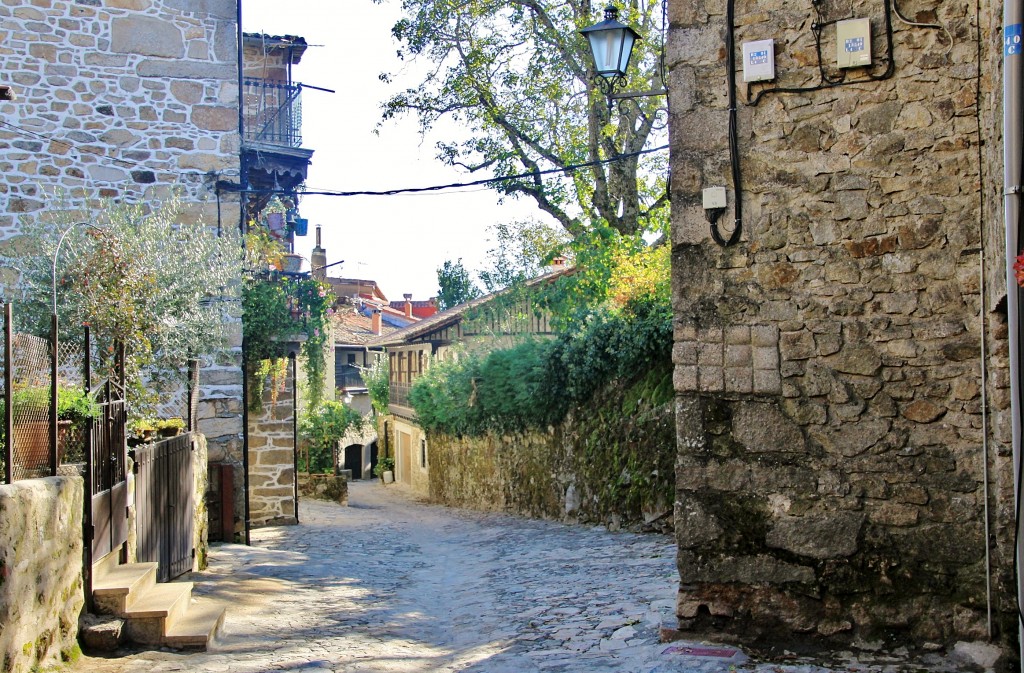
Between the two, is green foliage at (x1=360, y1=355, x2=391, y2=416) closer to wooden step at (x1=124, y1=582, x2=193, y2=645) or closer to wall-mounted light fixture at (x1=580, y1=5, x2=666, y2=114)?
wooden step at (x1=124, y1=582, x2=193, y2=645)

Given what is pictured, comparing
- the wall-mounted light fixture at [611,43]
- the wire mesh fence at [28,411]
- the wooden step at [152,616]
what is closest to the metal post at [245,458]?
the wooden step at [152,616]

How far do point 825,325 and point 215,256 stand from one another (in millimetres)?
6627

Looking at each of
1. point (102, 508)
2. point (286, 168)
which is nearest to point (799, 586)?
point (102, 508)

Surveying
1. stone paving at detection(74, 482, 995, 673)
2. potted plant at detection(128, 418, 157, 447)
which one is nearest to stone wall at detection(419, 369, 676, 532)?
stone paving at detection(74, 482, 995, 673)

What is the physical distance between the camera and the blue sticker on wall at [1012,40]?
172 inches

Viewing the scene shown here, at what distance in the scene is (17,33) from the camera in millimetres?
10883

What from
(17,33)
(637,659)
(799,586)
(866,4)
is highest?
(17,33)

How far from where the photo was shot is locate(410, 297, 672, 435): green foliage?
11305mm

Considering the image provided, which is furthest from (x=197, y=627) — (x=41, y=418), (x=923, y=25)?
(x=923, y=25)

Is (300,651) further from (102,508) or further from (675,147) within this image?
(675,147)

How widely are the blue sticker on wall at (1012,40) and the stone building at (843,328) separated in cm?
27

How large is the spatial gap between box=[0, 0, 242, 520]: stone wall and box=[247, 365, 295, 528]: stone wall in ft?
6.73

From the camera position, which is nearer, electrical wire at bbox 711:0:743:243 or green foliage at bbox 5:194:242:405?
electrical wire at bbox 711:0:743:243

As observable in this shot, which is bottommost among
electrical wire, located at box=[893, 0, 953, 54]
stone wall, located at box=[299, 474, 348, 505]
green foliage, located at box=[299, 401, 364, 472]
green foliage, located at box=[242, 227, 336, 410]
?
stone wall, located at box=[299, 474, 348, 505]
